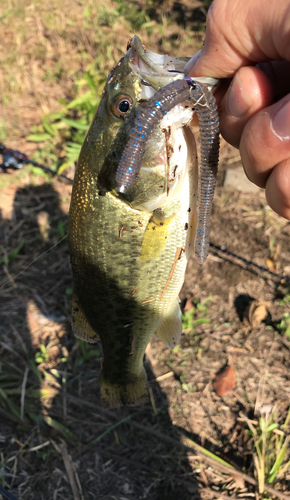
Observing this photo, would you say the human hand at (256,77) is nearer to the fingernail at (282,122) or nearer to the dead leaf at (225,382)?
the fingernail at (282,122)

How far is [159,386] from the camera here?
10.1 ft

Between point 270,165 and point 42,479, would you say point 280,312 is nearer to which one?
point 270,165

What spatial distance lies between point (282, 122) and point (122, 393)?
195 centimetres

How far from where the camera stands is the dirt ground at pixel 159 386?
2744mm

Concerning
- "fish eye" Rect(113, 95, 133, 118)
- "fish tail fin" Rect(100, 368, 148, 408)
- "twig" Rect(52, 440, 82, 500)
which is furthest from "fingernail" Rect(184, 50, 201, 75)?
"twig" Rect(52, 440, 82, 500)

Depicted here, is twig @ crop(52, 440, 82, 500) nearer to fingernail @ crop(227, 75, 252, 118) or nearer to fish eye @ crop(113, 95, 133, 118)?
fish eye @ crop(113, 95, 133, 118)

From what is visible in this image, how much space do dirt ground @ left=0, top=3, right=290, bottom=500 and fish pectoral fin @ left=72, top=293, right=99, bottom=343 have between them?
82 centimetres

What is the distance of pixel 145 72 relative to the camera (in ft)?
4.61

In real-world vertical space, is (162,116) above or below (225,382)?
above

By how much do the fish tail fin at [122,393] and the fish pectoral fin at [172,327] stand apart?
0.35 metres

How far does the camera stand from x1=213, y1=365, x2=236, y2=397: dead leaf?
2.98 meters

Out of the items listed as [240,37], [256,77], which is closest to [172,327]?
[256,77]

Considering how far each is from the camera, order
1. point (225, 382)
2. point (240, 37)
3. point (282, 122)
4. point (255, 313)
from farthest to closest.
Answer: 1. point (255, 313)
2. point (225, 382)
3. point (240, 37)
4. point (282, 122)

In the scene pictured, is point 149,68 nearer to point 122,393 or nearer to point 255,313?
point 122,393
